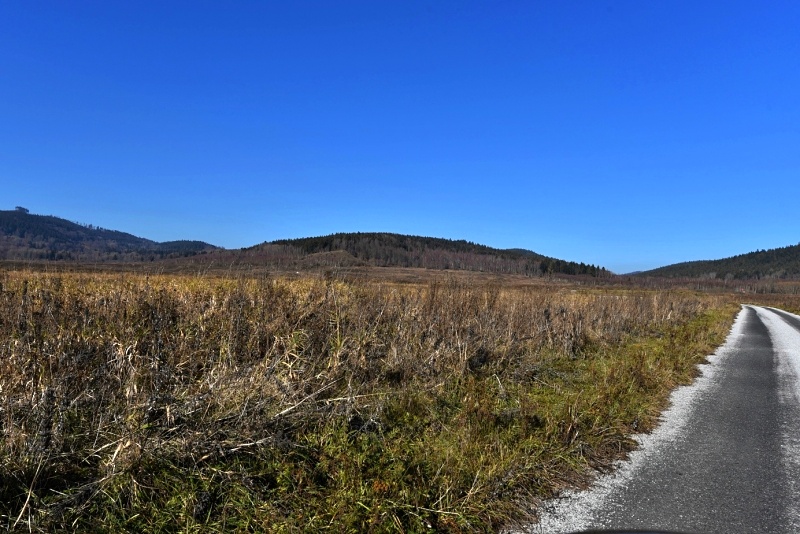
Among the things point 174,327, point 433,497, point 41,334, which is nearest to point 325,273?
point 174,327

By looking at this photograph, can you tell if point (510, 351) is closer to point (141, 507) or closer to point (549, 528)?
point (549, 528)

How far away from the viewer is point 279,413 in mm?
4035

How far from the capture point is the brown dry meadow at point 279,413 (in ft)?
9.88

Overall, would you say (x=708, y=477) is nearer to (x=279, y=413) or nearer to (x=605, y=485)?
(x=605, y=485)

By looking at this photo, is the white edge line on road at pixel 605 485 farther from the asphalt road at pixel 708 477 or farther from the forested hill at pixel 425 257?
the forested hill at pixel 425 257

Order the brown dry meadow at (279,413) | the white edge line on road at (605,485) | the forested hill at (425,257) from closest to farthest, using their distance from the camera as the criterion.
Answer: the brown dry meadow at (279,413), the white edge line on road at (605,485), the forested hill at (425,257)

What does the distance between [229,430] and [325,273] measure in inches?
252

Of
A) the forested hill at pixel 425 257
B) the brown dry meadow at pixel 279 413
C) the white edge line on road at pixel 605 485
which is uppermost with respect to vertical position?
the forested hill at pixel 425 257

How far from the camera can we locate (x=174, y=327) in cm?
623

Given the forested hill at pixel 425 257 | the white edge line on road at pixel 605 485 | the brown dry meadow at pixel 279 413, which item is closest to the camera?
the brown dry meadow at pixel 279 413

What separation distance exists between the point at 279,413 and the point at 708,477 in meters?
3.80

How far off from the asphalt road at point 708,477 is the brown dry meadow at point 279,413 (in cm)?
28

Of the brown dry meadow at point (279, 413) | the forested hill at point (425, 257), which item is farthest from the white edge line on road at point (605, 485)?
the forested hill at point (425, 257)

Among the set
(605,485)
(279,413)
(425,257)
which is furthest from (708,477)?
(425,257)
